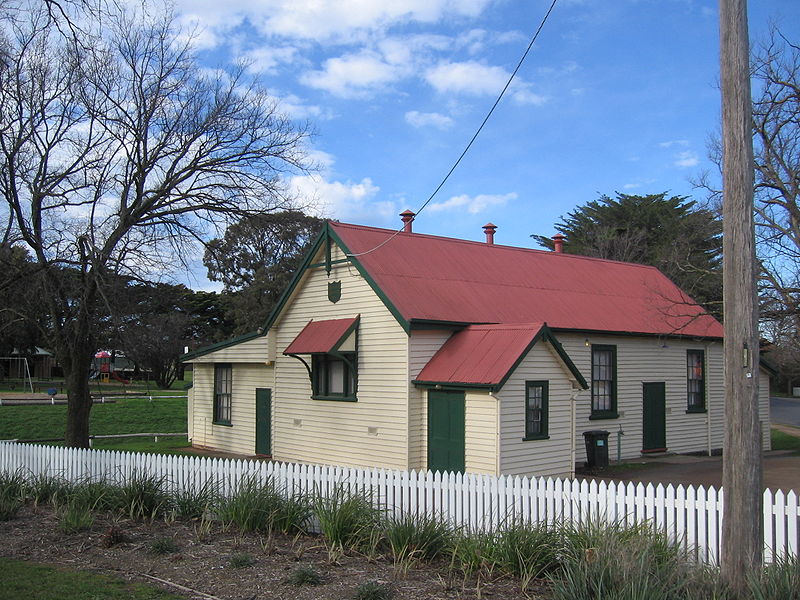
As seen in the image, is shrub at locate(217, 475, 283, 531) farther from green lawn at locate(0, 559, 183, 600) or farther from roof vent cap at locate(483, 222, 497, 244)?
roof vent cap at locate(483, 222, 497, 244)

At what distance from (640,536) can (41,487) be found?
10.2 meters

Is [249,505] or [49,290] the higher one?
[49,290]

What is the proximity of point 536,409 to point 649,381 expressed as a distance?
6878 mm

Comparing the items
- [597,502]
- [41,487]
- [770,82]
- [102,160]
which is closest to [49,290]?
[102,160]

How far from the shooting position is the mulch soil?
809 cm

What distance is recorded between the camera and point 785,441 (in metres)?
28.2

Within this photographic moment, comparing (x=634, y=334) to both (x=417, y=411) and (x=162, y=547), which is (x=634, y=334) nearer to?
(x=417, y=411)

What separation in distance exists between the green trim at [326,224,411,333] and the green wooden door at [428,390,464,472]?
1661 millimetres

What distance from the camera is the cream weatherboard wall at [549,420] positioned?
1590cm

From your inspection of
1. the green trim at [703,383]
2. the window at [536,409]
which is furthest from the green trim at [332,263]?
the green trim at [703,383]

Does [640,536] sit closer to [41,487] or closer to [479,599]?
[479,599]

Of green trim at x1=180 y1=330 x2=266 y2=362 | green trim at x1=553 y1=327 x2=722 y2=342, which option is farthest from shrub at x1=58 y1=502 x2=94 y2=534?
green trim at x1=553 y1=327 x2=722 y2=342

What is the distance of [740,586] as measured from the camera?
746 centimetres

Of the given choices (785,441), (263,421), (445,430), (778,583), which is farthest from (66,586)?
(785,441)
